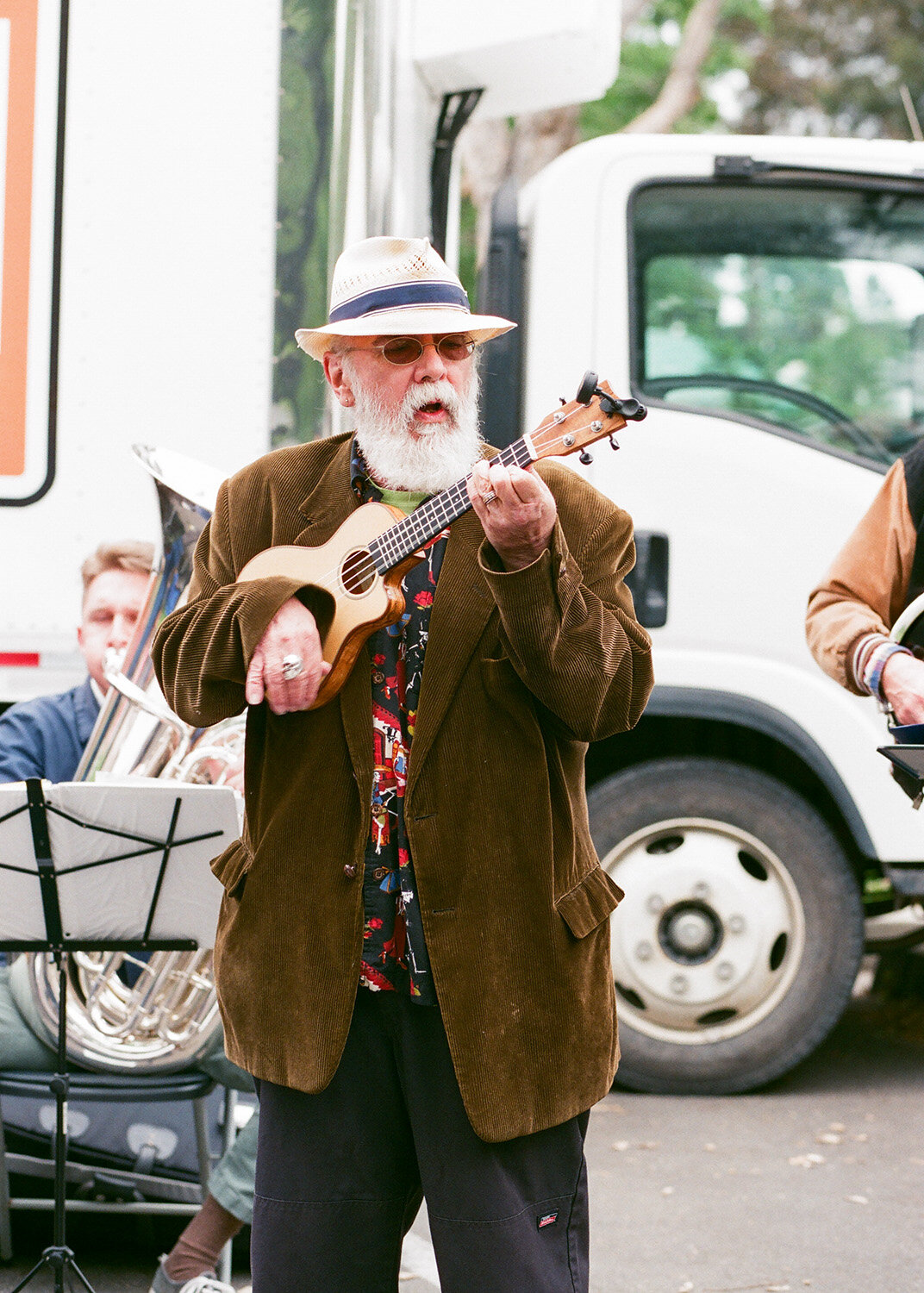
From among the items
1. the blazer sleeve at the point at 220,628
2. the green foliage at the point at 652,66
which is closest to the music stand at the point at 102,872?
the blazer sleeve at the point at 220,628

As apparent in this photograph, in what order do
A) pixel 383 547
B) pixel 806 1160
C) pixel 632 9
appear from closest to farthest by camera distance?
pixel 383 547 < pixel 806 1160 < pixel 632 9

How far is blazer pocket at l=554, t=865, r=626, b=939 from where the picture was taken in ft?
6.95

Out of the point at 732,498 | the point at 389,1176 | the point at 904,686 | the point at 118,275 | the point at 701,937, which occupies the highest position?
the point at 118,275

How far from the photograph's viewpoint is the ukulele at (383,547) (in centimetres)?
203

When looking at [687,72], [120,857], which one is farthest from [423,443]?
[687,72]

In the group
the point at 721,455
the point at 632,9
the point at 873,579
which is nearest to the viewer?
the point at 873,579

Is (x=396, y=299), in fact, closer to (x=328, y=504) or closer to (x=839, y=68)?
(x=328, y=504)

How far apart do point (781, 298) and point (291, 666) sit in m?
3.15

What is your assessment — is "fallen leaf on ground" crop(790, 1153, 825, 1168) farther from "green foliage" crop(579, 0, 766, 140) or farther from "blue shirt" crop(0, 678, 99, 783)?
"green foliage" crop(579, 0, 766, 140)

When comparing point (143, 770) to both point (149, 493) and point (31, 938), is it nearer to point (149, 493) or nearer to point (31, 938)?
point (31, 938)

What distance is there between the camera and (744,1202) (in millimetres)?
3975

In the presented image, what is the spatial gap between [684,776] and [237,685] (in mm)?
2751

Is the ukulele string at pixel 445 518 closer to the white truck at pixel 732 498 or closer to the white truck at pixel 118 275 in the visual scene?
the white truck at pixel 118 275

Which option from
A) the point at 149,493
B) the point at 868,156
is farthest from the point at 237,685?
the point at 868,156
